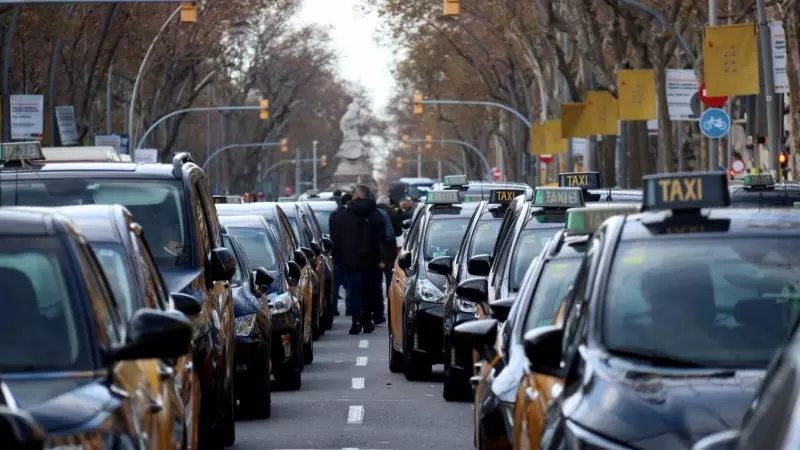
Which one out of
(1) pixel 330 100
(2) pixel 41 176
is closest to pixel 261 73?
(1) pixel 330 100

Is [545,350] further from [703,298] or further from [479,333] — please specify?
[479,333]

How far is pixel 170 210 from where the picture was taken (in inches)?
461

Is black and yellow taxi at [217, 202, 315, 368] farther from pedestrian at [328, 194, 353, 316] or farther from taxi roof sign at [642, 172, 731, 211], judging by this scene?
taxi roof sign at [642, 172, 731, 211]

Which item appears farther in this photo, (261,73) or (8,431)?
(261,73)

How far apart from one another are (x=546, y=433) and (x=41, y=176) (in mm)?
5702

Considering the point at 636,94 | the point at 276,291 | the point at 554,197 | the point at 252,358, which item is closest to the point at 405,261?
the point at 276,291

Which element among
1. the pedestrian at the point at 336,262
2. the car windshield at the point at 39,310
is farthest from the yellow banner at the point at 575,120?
the car windshield at the point at 39,310

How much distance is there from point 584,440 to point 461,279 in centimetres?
1004

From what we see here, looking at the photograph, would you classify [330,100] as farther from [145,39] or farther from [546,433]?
[546,433]

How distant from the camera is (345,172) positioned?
351 feet

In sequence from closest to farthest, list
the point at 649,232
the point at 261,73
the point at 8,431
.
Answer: the point at 8,431 < the point at 649,232 < the point at 261,73

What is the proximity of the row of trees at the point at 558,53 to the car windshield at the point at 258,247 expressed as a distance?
13.8 metres

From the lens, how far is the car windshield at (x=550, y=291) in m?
8.83

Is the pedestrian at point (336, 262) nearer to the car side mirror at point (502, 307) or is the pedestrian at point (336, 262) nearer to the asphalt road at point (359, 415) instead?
the asphalt road at point (359, 415)
